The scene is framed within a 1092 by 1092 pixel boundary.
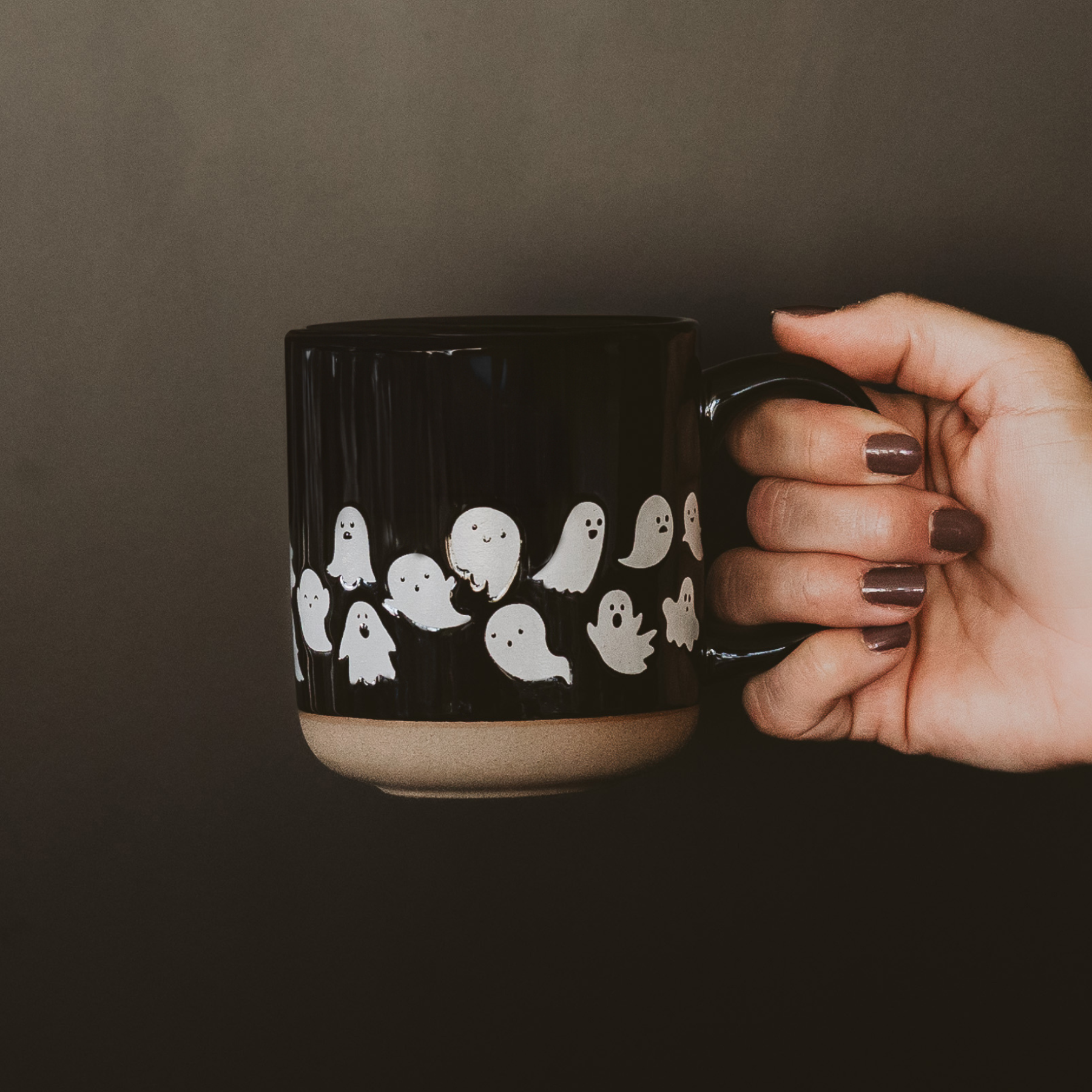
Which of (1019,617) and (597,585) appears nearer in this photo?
(597,585)

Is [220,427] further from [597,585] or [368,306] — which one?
[597,585]

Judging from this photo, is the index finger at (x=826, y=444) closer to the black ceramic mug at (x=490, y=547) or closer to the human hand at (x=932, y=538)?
the human hand at (x=932, y=538)

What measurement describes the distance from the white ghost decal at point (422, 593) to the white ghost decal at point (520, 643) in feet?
0.06

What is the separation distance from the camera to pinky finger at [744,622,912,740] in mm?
711

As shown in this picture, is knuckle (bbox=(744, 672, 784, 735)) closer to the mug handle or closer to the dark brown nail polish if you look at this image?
the mug handle

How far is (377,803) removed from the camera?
0.94 metres

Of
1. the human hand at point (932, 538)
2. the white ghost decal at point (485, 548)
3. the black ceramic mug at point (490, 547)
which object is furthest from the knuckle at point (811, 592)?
the white ghost decal at point (485, 548)

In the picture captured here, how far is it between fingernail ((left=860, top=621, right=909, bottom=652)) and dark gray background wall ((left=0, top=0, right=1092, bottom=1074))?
0.22 m

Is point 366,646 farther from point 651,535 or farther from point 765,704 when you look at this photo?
point 765,704

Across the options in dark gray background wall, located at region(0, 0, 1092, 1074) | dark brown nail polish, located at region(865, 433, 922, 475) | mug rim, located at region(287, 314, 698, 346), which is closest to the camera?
mug rim, located at region(287, 314, 698, 346)

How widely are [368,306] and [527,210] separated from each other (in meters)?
0.15

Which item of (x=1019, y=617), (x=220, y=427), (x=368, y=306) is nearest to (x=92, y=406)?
(x=220, y=427)

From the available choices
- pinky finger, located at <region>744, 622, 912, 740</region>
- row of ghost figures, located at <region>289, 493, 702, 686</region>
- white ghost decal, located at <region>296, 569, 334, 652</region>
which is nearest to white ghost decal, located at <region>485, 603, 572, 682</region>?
row of ghost figures, located at <region>289, 493, 702, 686</region>

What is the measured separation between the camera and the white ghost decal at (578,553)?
574mm
